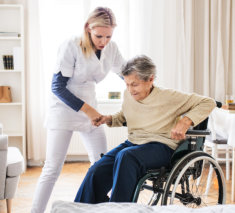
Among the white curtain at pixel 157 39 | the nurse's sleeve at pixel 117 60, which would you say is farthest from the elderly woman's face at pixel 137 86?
the white curtain at pixel 157 39

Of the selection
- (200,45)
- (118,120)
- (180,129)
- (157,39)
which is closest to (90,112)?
(118,120)

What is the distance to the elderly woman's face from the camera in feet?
6.60

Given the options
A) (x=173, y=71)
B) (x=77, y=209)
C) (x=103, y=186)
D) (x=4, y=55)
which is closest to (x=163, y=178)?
(x=103, y=186)

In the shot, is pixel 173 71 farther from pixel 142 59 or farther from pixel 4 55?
pixel 142 59

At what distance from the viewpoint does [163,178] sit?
6.34ft

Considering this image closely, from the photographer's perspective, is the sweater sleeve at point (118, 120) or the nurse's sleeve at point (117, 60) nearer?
the sweater sleeve at point (118, 120)

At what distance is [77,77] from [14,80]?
2.15 meters

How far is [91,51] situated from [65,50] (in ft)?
0.47

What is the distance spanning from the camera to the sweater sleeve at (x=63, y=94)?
2.20 meters

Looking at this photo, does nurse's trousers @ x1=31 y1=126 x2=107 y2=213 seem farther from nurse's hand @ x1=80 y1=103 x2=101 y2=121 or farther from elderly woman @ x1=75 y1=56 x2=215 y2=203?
elderly woman @ x1=75 y1=56 x2=215 y2=203

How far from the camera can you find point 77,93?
2350 mm

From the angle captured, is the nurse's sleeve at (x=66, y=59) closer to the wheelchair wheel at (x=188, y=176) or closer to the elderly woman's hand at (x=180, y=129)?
the elderly woman's hand at (x=180, y=129)

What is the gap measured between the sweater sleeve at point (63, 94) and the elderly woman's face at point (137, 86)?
0.32 meters

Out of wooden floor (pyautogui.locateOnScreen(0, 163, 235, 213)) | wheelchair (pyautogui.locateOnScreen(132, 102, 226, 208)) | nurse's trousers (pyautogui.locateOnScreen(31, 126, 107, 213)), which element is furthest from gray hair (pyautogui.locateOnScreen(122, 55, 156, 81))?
wooden floor (pyautogui.locateOnScreen(0, 163, 235, 213))
